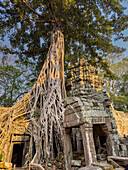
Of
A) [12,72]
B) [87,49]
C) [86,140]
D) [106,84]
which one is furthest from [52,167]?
[106,84]

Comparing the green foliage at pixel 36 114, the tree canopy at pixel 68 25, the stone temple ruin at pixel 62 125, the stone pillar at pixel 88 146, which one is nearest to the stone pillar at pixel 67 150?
the stone temple ruin at pixel 62 125

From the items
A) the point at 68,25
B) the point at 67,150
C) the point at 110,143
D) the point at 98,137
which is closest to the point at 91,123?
the point at 110,143

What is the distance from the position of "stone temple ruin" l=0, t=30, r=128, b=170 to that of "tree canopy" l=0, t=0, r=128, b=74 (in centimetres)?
134

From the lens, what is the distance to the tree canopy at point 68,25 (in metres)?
7.85

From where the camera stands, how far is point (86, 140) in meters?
3.42

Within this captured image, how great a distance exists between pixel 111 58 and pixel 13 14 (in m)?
11.9

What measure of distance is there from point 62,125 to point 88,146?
2.13m

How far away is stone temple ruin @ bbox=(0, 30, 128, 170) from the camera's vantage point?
3672mm

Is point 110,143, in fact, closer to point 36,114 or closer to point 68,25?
point 36,114

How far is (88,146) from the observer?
3.35 metres

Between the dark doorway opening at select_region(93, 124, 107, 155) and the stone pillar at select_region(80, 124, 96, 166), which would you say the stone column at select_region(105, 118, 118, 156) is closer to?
the dark doorway opening at select_region(93, 124, 107, 155)

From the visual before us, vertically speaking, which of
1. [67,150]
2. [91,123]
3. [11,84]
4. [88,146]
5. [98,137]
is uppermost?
[11,84]

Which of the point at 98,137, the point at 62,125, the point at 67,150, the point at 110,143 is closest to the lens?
the point at 110,143

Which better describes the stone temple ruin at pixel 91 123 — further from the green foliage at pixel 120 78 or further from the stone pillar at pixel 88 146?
the green foliage at pixel 120 78
